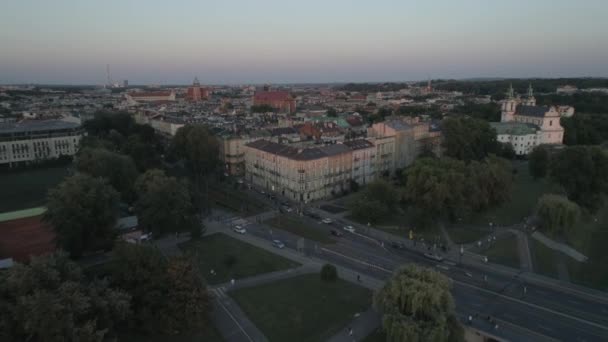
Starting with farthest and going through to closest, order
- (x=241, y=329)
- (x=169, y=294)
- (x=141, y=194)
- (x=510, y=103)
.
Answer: (x=510, y=103), (x=141, y=194), (x=241, y=329), (x=169, y=294)

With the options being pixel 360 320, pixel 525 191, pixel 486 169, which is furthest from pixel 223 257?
pixel 525 191

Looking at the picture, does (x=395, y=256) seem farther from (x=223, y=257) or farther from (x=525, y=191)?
(x=525, y=191)

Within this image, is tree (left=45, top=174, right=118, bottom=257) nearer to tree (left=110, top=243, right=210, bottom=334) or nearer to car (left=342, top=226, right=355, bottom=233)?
tree (left=110, top=243, right=210, bottom=334)

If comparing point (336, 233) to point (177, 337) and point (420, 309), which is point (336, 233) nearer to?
point (420, 309)

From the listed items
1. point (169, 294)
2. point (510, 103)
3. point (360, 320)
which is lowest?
point (360, 320)

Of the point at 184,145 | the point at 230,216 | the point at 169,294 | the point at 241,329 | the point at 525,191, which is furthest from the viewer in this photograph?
the point at 184,145

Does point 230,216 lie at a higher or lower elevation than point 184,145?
lower

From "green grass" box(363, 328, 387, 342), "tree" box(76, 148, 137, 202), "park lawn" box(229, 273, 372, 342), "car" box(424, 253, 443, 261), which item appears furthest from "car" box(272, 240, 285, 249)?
"tree" box(76, 148, 137, 202)

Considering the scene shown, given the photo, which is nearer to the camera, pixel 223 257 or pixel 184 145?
pixel 223 257
